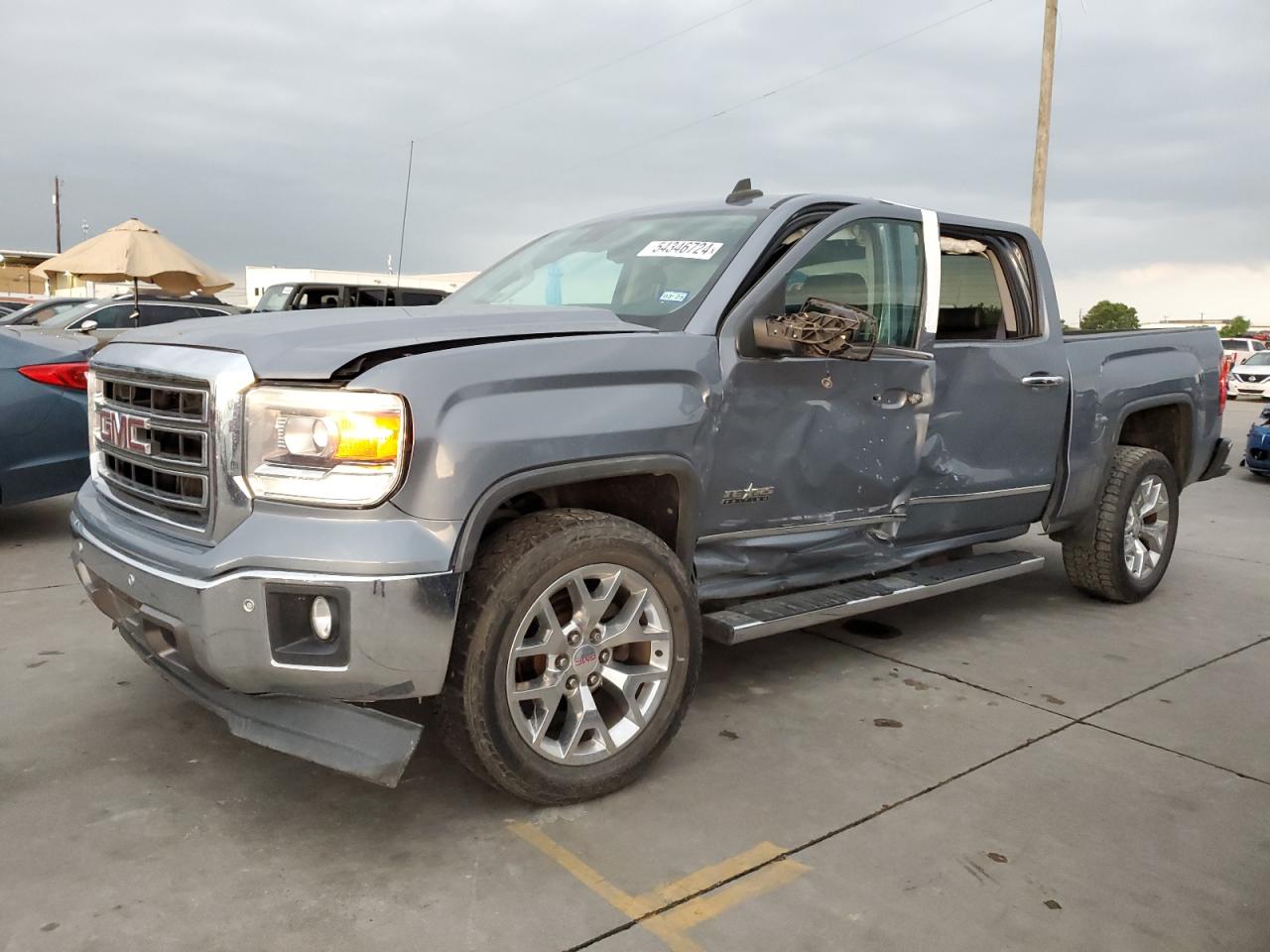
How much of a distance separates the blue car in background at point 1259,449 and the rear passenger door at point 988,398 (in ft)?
24.8

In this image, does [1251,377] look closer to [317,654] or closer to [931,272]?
[931,272]

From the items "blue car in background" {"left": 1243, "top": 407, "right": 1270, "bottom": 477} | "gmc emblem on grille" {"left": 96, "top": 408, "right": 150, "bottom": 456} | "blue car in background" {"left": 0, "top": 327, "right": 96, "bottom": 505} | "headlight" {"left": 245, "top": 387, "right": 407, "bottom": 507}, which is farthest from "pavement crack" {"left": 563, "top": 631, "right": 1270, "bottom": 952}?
"blue car in background" {"left": 1243, "top": 407, "right": 1270, "bottom": 477}

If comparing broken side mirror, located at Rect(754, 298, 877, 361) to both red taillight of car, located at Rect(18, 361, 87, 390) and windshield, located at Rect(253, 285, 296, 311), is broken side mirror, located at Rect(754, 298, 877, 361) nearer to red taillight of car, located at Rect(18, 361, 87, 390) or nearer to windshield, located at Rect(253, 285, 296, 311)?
red taillight of car, located at Rect(18, 361, 87, 390)

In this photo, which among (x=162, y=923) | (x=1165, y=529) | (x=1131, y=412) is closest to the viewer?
(x=162, y=923)

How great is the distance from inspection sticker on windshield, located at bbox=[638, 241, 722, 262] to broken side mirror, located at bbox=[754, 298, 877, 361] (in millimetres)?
396

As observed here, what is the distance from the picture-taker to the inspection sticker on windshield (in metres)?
3.87

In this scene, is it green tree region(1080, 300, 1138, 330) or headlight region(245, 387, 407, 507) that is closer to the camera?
headlight region(245, 387, 407, 507)

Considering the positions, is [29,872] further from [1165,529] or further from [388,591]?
[1165,529]

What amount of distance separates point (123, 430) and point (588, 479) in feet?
4.86

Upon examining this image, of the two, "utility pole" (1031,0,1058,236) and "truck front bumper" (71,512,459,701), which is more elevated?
"utility pole" (1031,0,1058,236)

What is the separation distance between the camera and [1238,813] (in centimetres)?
331

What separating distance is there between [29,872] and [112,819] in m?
0.31

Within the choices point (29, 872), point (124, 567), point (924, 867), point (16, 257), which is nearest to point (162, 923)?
point (29, 872)

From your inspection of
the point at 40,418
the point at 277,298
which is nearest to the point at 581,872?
the point at 40,418
